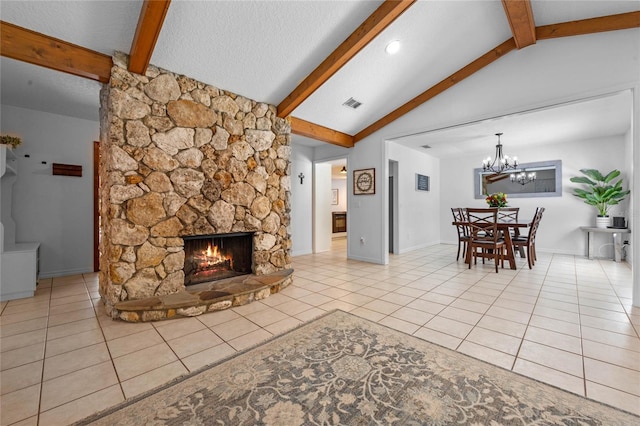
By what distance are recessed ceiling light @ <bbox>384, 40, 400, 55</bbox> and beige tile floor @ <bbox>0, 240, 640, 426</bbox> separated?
2.94 meters

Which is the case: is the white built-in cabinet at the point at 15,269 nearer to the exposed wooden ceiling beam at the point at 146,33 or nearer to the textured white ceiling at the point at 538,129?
the exposed wooden ceiling beam at the point at 146,33

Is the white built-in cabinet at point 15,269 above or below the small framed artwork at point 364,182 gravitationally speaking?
below

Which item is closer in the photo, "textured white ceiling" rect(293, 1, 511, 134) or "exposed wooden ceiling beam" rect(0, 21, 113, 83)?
"exposed wooden ceiling beam" rect(0, 21, 113, 83)

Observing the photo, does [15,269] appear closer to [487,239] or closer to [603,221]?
[487,239]

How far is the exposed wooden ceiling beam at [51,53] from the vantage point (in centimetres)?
218

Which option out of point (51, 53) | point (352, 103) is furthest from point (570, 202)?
point (51, 53)

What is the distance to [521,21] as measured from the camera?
3.00 meters

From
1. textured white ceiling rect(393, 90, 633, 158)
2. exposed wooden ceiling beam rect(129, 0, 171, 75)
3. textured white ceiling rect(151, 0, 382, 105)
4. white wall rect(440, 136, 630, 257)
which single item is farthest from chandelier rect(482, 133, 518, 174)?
exposed wooden ceiling beam rect(129, 0, 171, 75)

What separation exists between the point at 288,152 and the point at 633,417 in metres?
3.85

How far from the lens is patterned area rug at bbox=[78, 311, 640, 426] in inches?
53.6

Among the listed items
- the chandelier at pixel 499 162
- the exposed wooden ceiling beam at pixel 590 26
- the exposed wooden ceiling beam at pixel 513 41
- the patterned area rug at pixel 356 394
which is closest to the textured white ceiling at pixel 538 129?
the chandelier at pixel 499 162

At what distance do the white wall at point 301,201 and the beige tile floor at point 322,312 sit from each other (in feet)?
6.70

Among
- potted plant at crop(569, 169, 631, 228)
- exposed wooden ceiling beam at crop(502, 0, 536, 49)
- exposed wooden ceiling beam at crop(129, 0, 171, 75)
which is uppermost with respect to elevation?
exposed wooden ceiling beam at crop(502, 0, 536, 49)

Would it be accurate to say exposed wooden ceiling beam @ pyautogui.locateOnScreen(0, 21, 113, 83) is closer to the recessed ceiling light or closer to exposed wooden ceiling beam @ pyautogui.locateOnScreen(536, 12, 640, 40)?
the recessed ceiling light
